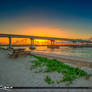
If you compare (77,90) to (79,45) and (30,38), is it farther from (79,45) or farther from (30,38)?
(79,45)

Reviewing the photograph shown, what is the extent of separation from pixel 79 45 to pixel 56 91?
84116 mm

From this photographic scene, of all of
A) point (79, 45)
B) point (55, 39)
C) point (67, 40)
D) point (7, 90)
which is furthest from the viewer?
point (79, 45)

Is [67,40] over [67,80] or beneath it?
over

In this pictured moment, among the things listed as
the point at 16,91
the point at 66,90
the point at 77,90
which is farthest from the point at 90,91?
the point at 16,91

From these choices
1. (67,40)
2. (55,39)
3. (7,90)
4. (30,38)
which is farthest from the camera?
(67,40)

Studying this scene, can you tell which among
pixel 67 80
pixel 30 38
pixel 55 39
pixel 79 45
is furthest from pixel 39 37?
pixel 67 80

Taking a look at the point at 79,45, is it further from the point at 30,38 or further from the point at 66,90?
the point at 66,90

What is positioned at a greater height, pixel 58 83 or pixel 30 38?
pixel 30 38

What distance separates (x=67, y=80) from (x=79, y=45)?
83294 mm

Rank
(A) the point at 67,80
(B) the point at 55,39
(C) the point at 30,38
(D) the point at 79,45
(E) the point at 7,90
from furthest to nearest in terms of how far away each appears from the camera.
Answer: (D) the point at 79,45, (B) the point at 55,39, (C) the point at 30,38, (A) the point at 67,80, (E) the point at 7,90

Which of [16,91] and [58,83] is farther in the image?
[58,83]

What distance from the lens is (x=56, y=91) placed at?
6.55 ft

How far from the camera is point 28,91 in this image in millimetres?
1964

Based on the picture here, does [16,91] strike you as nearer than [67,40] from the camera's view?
Yes
